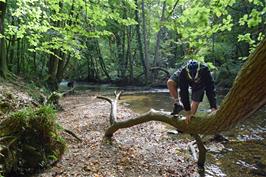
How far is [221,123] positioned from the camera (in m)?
4.00

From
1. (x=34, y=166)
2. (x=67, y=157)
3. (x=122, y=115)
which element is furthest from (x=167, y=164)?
(x=122, y=115)

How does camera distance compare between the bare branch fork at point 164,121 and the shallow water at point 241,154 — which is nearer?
the bare branch fork at point 164,121

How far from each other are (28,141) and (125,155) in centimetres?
267

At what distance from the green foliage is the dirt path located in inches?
12.7

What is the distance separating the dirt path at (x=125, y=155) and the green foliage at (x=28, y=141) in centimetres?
32

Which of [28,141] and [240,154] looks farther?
[240,154]

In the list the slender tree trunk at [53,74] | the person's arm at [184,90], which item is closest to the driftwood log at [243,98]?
the person's arm at [184,90]

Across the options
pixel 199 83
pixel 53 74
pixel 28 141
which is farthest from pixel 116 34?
pixel 28 141

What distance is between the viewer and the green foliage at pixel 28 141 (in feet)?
17.8

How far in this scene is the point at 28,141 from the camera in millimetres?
5824

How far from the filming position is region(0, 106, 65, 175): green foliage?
5430mm

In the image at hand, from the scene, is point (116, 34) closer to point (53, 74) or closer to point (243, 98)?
point (53, 74)

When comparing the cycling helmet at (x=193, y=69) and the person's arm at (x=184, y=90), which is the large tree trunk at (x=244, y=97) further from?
the cycling helmet at (x=193, y=69)

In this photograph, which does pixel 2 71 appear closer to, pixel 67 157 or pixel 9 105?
pixel 9 105
